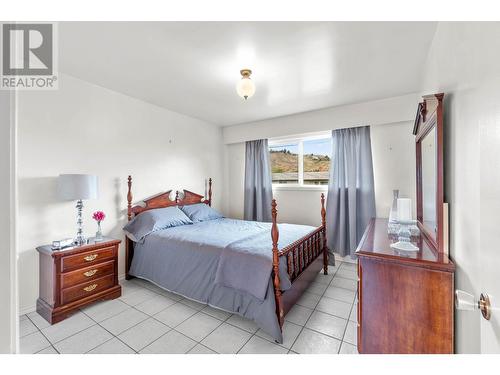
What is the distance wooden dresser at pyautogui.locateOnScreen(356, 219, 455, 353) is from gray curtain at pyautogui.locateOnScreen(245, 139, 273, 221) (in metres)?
2.82

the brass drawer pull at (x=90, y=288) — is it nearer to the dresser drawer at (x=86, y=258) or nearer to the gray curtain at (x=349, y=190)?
the dresser drawer at (x=86, y=258)

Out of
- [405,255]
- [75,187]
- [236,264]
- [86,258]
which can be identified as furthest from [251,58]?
[86,258]

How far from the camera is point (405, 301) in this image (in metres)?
1.30

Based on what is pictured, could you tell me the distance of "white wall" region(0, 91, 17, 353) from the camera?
1.51 ft

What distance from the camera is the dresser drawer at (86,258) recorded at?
2.13 metres

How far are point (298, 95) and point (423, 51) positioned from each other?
54.4 inches

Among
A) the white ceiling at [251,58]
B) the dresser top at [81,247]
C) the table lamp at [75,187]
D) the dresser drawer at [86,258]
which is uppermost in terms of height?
the white ceiling at [251,58]

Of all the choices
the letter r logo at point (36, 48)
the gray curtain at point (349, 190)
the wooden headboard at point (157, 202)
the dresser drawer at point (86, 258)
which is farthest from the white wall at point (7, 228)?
the gray curtain at point (349, 190)

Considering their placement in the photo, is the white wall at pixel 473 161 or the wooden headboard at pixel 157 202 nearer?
the white wall at pixel 473 161

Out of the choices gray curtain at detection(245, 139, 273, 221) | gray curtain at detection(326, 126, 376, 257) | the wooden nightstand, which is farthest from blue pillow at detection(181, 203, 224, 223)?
gray curtain at detection(326, 126, 376, 257)

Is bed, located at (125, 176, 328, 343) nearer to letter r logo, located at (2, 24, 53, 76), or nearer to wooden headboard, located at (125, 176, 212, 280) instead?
wooden headboard, located at (125, 176, 212, 280)

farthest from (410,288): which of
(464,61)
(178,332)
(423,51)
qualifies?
(423,51)

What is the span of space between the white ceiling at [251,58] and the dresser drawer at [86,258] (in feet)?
6.28

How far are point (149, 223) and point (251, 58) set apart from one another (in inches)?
89.9
